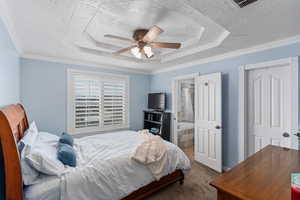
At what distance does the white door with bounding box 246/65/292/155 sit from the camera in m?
2.30

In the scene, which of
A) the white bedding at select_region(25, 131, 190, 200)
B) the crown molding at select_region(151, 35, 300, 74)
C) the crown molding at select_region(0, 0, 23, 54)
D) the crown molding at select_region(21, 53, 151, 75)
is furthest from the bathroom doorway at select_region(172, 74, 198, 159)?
the crown molding at select_region(0, 0, 23, 54)

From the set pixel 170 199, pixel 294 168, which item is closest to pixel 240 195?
pixel 294 168

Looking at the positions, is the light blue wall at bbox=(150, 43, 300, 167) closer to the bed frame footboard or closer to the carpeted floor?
the carpeted floor

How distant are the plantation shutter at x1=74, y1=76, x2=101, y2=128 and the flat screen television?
1.57 meters

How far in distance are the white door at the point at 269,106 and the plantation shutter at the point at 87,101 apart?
353cm

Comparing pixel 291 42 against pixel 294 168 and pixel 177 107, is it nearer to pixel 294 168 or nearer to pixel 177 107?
pixel 294 168

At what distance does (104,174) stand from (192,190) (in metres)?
1.50

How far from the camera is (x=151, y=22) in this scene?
199 cm

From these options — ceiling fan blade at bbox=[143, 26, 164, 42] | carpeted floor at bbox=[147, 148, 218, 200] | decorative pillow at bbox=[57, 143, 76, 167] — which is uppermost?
ceiling fan blade at bbox=[143, 26, 164, 42]

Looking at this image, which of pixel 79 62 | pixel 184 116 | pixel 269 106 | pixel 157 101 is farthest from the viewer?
pixel 184 116

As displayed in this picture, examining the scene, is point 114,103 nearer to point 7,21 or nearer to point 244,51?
point 7,21

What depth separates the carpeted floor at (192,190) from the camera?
2192 millimetres

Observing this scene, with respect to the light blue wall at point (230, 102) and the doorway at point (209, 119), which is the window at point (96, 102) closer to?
the doorway at point (209, 119)

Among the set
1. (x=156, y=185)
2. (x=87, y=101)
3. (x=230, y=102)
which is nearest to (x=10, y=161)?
(x=156, y=185)
